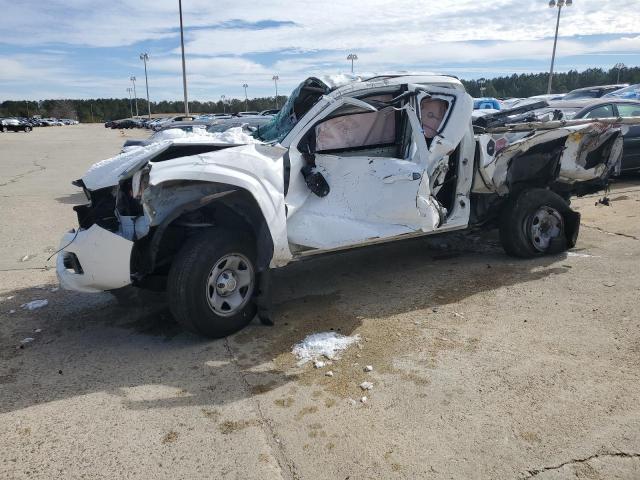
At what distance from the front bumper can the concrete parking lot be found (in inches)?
23.2

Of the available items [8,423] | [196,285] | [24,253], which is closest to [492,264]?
[196,285]

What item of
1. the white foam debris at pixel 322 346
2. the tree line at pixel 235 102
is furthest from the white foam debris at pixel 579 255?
the tree line at pixel 235 102

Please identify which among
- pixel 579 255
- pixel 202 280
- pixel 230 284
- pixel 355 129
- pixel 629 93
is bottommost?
pixel 579 255

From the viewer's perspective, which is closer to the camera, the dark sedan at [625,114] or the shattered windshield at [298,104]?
the shattered windshield at [298,104]

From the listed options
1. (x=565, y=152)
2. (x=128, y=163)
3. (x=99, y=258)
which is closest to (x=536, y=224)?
(x=565, y=152)

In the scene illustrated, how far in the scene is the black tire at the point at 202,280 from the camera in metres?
4.12

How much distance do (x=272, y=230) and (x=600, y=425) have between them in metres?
2.61

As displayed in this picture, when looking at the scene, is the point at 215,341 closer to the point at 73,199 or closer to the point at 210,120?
the point at 73,199

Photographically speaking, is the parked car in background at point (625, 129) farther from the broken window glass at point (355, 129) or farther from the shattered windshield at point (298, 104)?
the shattered windshield at point (298, 104)

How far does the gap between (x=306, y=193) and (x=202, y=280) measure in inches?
47.0

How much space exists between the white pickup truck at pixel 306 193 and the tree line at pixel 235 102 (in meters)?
50.8

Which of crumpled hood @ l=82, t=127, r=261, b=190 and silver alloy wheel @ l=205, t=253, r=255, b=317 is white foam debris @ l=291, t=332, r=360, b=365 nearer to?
silver alloy wheel @ l=205, t=253, r=255, b=317

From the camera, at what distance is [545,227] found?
6.38 m

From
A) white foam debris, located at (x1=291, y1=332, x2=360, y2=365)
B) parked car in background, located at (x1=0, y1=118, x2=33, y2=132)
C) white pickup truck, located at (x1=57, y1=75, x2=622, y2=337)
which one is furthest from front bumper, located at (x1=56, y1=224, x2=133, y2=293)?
parked car in background, located at (x1=0, y1=118, x2=33, y2=132)
